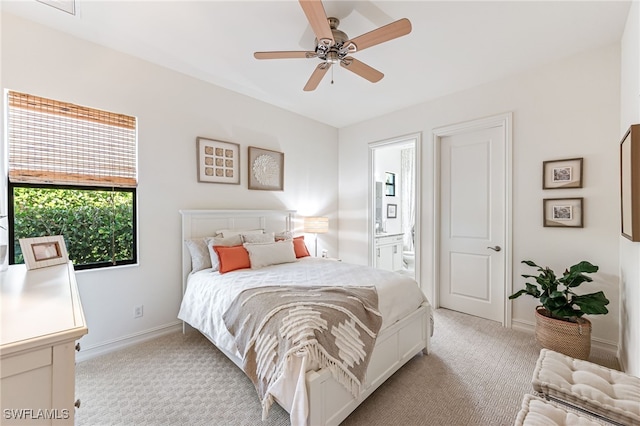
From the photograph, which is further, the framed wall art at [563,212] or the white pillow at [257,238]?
the white pillow at [257,238]

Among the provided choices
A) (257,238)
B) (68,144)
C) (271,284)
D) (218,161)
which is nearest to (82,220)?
(68,144)

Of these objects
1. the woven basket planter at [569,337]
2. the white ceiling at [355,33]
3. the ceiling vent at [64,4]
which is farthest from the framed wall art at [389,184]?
the ceiling vent at [64,4]

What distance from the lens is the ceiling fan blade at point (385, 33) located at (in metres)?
1.70

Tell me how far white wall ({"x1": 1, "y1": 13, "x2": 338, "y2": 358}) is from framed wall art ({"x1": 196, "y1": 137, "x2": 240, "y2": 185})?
Result: 0.08 metres

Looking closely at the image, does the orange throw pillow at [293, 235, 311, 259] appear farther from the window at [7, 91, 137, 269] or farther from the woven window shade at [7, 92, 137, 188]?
the woven window shade at [7, 92, 137, 188]

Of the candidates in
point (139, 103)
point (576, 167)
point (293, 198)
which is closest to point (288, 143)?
point (293, 198)

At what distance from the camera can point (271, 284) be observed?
2.22m

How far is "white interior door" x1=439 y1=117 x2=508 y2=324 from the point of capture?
10.5 feet

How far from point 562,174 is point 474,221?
984mm

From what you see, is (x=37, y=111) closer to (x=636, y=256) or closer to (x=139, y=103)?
(x=139, y=103)

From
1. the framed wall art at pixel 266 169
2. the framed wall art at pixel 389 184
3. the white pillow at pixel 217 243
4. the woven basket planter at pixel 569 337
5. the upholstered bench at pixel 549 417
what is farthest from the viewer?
the framed wall art at pixel 389 184

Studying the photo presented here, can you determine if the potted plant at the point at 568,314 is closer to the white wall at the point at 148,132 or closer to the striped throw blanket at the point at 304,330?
the striped throw blanket at the point at 304,330

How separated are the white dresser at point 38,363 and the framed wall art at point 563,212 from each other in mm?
3700

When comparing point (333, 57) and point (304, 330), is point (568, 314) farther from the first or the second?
point (333, 57)
